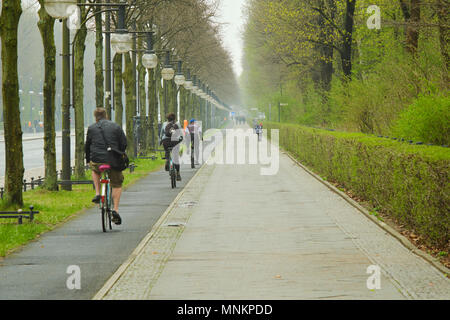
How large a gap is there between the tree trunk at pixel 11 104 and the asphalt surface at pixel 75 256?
138cm

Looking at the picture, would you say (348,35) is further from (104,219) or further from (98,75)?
(104,219)

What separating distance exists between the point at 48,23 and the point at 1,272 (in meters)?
10.7

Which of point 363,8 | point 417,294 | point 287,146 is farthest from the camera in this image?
point 287,146

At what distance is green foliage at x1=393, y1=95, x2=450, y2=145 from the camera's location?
15.0 metres

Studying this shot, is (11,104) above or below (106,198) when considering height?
above

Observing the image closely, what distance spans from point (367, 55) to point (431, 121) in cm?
1821

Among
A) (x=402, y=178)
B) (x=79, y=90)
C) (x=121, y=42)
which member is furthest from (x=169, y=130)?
(x=402, y=178)

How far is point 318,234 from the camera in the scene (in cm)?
1212

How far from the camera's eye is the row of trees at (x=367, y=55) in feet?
63.5

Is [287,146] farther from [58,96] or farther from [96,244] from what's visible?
[58,96]

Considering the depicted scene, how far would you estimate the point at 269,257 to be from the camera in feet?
32.9

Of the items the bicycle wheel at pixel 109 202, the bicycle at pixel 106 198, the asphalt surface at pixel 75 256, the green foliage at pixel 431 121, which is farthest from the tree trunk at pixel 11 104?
the green foliage at pixel 431 121

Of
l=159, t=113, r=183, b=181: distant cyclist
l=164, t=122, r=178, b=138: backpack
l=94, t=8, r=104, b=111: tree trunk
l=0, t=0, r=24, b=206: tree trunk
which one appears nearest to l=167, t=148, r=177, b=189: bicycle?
l=159, t=113, r=183, b=181: distant cyclist
